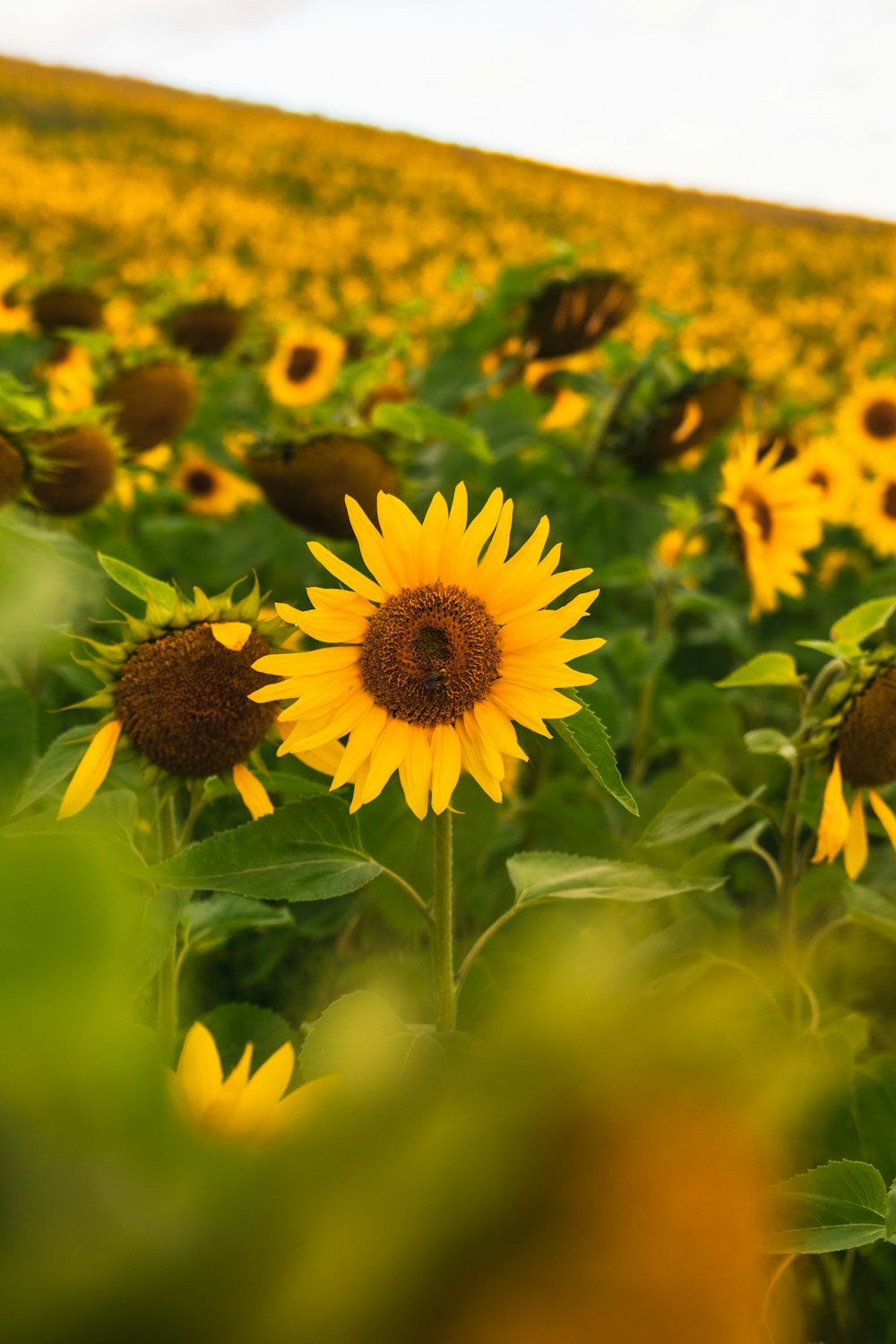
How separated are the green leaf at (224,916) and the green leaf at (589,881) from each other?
0.83 feet

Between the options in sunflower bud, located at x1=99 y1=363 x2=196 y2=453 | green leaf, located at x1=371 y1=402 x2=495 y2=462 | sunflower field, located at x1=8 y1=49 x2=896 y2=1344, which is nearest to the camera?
sunflower field, located at x1=8 y1=49 x2=896 y2=1344

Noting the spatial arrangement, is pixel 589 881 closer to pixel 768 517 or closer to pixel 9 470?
pixel 9 470

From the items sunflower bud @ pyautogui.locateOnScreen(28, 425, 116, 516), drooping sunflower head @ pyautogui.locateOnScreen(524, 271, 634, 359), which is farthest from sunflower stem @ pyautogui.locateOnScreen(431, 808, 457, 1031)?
drooping sunflower head @ pyautogui.locateOnScreen(524, 271, 634, 359)

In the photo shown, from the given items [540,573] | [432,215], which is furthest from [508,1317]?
[432,215]

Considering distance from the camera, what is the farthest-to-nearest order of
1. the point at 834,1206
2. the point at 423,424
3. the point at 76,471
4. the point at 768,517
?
the point at 768,517 → the point at 76,471 → the point at 423,424 → the point at 834,1206

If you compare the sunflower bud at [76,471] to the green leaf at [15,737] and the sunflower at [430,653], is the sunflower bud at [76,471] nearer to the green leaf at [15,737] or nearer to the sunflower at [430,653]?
the green leaf at [15,737]

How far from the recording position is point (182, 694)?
79 centimetres

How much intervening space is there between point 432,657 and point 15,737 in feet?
1.63

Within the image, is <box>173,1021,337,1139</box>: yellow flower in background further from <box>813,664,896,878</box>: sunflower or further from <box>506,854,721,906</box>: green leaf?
<box>813,664,896,878</box>: sunflower

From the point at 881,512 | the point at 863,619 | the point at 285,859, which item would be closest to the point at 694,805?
the point at 863,619

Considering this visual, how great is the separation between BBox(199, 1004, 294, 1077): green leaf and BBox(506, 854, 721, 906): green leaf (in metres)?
0.29

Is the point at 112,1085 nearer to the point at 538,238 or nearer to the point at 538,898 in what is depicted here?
the point at 538,898

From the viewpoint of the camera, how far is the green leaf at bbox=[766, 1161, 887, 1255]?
0.67 m

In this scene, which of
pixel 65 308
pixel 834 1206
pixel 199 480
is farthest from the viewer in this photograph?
pixel 199 480
